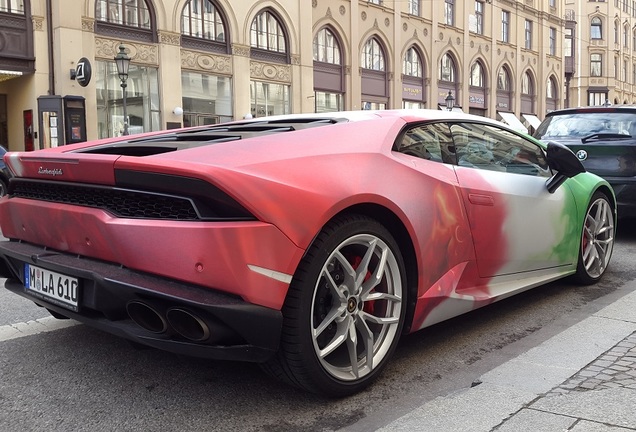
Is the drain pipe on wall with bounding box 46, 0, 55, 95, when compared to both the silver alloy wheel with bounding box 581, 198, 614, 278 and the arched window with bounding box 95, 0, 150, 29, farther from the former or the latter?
the silver alloy wheel with bounding box 581, 198, 614, 278

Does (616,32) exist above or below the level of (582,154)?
above

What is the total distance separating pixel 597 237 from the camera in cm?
510

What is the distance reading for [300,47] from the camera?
2755 cm

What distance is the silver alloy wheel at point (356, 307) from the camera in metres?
2.75

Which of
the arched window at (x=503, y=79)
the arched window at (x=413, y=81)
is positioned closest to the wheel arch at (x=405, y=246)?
the arched window at (x=413, y=81)

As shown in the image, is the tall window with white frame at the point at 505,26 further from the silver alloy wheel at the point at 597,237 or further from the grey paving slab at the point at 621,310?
the grey paving slab at the point at 621,310

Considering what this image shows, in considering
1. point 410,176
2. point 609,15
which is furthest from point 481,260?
point 609,15

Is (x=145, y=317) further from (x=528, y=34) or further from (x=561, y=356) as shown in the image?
(x=528, y=34)

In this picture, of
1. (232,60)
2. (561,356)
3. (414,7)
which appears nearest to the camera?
(561,356)

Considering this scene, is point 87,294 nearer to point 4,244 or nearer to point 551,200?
point 4,244

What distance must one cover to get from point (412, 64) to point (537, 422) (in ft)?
112

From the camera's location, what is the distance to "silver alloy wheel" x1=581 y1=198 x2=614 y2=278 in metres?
4.92

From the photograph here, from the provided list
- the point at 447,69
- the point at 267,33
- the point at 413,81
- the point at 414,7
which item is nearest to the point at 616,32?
the point at 447,69

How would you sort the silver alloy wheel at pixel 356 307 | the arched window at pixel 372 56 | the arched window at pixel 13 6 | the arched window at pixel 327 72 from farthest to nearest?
the arched window at pixel 372 56 < the arched window at pixel 327 72 < the arched window at pixel 13 6 < the silver alloy wheel at pixel 356 307
